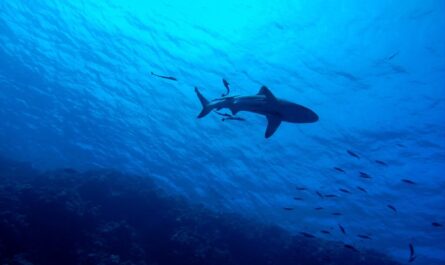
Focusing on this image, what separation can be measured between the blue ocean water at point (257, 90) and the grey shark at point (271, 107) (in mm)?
6106

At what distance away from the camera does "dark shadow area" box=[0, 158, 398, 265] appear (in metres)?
14.6

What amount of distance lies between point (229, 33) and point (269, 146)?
9.26 m

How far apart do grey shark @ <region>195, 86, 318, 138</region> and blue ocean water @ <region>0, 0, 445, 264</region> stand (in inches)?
240

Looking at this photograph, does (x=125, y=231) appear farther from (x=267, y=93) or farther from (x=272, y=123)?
(x=267, y=93)

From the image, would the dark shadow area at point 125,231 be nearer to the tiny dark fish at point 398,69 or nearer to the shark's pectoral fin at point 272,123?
the tiny dark fish at point 398,69

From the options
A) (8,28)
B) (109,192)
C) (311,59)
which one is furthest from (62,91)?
(311,59)

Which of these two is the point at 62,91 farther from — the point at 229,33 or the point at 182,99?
the point at 229,33

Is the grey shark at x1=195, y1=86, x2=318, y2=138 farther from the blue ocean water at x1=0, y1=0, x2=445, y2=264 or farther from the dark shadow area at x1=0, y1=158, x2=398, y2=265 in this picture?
the dark shadow area at x1=0, y1=158, x2=398, y2=265

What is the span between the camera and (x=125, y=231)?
57.2ft

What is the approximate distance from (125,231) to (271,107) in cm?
1333

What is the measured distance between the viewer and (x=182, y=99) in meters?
22.1

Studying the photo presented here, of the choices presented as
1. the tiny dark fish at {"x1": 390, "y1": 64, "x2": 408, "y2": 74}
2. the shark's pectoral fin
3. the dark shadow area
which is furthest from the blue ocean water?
the shark's pectoral fin

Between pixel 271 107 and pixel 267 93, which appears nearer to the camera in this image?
pixel 267 93

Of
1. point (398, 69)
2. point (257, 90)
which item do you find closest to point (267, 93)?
point (398, 69)
